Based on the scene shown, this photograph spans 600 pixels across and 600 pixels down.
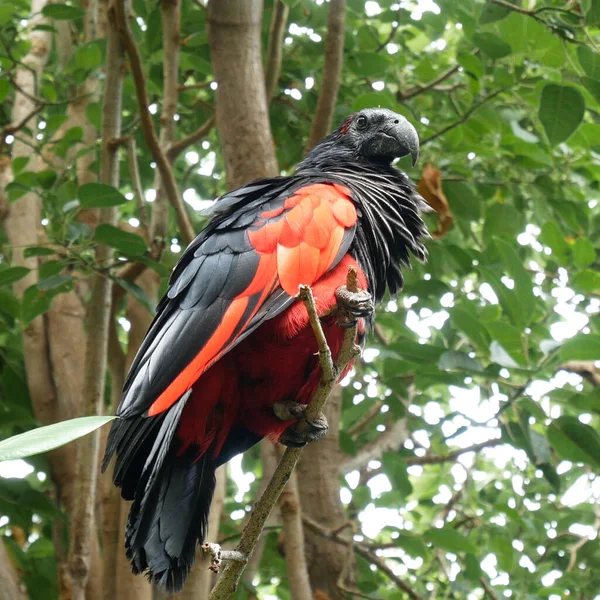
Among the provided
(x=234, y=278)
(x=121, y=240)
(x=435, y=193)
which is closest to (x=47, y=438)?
(x=234, y=278)

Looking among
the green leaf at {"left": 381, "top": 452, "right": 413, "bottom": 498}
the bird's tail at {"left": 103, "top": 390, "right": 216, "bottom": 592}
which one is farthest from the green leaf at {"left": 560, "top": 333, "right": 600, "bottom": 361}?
the bird's tail at {"left": 103, "top": 390, "right": 216, "bottom": 592}

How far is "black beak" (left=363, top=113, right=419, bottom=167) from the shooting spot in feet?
10.7

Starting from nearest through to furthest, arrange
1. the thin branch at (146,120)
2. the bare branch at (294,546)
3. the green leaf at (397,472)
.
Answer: the bare branch at (294,546), the thin branch at (146,120), the green leaf at (397,472)

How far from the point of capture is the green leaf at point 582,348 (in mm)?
3000

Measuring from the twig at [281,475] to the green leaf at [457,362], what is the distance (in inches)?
47.0

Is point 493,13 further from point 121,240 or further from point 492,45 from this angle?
point 121,240

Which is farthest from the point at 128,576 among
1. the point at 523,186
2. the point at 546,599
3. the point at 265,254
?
the point at 523,186

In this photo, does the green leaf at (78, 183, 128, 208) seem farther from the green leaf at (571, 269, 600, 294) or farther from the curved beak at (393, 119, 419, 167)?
the green leaf at (571, 269, 600, 294)

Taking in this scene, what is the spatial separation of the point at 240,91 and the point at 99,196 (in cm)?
81

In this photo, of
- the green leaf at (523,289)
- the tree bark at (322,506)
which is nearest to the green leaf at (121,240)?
the tree bark at (322,506)

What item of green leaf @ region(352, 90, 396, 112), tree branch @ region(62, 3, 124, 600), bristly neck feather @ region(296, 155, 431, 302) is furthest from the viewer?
green leaf @ region(352, 90, 396, 112)

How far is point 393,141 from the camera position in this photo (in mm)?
3289

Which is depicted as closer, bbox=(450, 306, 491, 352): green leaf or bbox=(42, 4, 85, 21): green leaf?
bbox=(450, 306, 491, 352): green leaf

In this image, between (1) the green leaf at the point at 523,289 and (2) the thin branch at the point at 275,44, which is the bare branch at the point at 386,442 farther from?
(2) the thin branch at the point at 275,44
